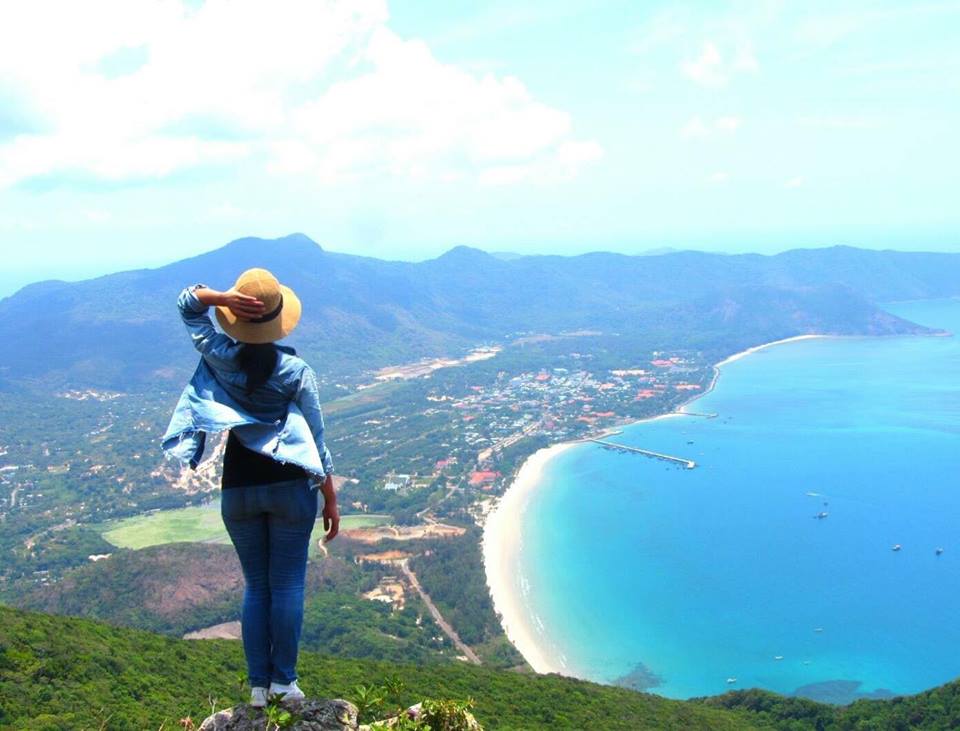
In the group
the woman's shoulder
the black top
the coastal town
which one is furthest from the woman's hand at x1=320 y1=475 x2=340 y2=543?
the coastal town

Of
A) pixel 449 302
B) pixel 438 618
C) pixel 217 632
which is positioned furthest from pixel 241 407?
pixel 449 302

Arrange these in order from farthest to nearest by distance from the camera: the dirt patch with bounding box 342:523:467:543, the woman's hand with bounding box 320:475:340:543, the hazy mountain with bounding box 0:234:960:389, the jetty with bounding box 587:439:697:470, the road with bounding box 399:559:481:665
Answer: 1. the hazy mountain with bounding box 0:234:960:389
2. the jetty with bounding box 587:439:697:470
3. the dirt patch with bounding box 342:523:467:543
4. the road with bounding box 399:559:481:665
5. the woman's hand with bounding box 320:475:340:543

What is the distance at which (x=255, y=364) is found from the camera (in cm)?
257

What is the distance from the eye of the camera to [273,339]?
2561mm

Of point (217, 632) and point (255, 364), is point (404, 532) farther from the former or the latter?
point (255, 364)

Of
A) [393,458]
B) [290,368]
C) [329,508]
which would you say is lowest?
[393,458]

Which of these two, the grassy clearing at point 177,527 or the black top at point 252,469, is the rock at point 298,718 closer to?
the black top at point 252,469

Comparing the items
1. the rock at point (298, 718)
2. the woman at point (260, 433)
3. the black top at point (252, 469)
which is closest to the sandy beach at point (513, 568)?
the rock at point (298, 718)

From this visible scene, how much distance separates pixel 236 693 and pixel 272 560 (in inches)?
365

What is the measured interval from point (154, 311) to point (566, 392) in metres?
49.8

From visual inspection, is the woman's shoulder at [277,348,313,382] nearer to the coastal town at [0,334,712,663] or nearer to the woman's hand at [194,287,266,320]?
the woman's hand at [194,287,266,320]

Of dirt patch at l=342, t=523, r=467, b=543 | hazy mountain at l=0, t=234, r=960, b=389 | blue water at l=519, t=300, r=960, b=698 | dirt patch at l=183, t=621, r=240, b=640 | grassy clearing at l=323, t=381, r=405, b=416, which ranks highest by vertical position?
hazy mountain at l=0, t=234, r=960, b=389

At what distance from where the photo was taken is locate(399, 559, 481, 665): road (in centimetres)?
1962

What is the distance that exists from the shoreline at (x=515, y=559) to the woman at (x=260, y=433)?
17.5m
